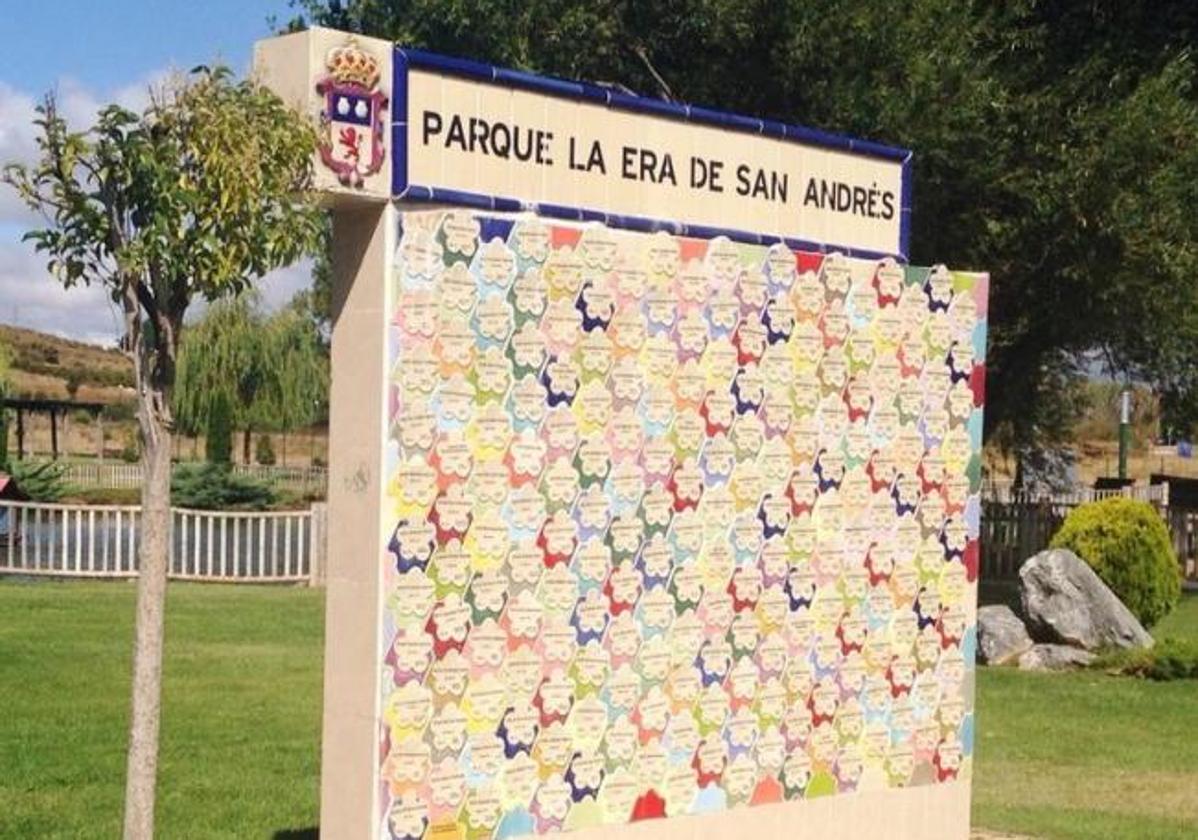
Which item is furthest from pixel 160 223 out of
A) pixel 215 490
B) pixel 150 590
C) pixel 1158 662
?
pixel 215 490

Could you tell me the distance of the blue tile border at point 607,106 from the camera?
22.7 feet

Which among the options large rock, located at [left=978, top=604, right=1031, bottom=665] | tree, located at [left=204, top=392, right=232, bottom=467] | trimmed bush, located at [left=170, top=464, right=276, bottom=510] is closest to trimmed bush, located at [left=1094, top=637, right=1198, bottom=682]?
large rock, located at [left=978, top=604, right=1031, bottom=665]

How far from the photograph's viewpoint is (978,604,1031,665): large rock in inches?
668

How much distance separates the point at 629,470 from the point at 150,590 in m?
2.25

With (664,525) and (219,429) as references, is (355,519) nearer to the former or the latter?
(664,525)

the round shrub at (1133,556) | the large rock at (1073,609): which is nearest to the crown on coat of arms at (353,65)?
the large rock at (1073,609)

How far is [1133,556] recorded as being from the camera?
1855cm

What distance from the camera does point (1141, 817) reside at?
10.2 meters

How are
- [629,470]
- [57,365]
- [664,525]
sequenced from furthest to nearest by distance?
[57,365] → [664,525] → [629,470]

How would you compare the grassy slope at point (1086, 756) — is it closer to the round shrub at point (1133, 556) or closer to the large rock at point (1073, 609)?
the large rock at point (1073, 609)

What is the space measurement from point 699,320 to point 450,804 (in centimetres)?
236

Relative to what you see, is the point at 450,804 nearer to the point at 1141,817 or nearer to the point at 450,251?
the point at 450,251

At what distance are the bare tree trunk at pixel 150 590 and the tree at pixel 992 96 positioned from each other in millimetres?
15849

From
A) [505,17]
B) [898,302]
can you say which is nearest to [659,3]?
[505,17]
